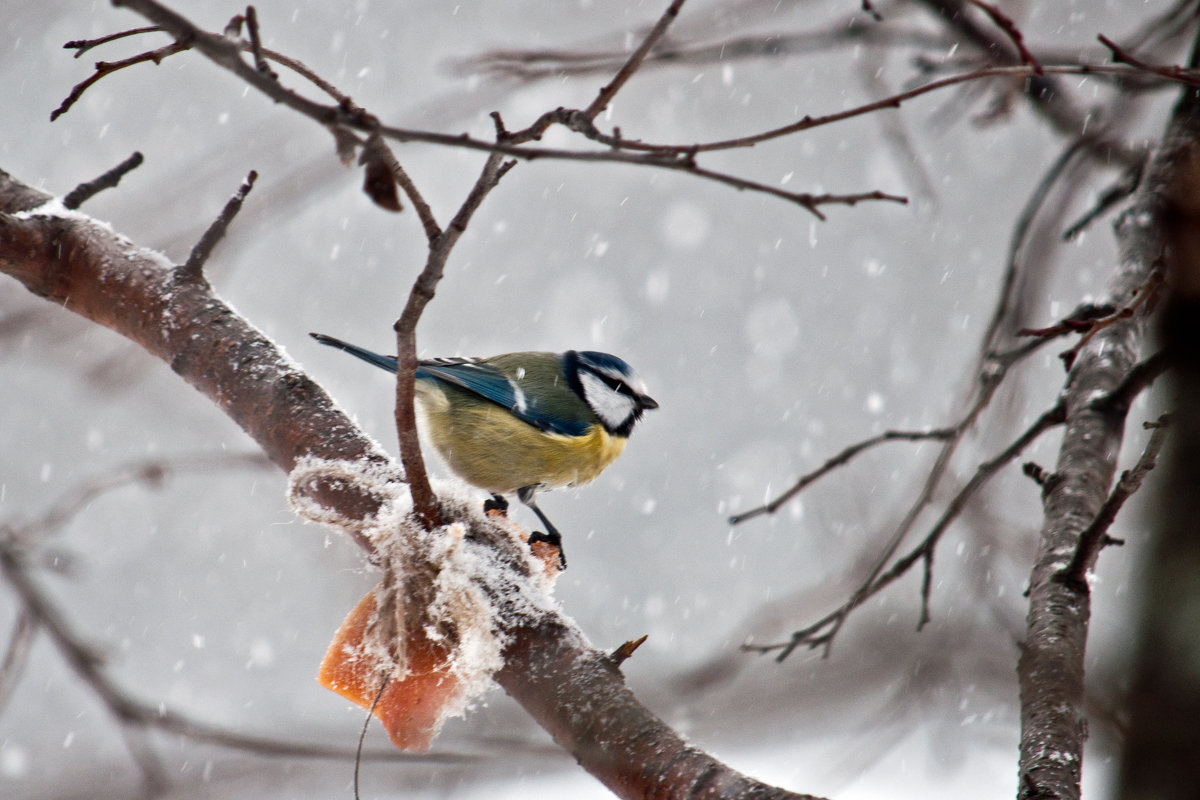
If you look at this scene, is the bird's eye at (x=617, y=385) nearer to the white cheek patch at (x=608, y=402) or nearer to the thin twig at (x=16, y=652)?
the white cheek patch at (x=608, y=402)

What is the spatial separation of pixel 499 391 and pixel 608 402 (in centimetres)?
44

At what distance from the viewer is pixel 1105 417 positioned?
6.50ft

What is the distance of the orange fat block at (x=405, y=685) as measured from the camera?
67.4 inches

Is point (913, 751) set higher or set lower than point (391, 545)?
higher

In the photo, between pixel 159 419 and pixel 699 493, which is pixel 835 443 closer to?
pixel 699 493

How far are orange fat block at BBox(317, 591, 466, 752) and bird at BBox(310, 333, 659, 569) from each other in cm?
114

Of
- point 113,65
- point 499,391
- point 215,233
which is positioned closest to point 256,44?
point 113,65

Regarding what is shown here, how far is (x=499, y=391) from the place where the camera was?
3186 millimetres

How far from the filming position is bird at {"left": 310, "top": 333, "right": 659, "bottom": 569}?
304 cm

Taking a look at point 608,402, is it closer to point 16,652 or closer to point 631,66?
point 16,652

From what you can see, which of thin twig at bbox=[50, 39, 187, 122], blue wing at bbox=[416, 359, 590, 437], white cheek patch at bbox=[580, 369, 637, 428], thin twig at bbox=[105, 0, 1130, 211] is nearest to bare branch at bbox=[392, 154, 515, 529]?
thin twig at bbox=[105, 0, 1130, 211]

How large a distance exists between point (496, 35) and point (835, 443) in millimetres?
6185

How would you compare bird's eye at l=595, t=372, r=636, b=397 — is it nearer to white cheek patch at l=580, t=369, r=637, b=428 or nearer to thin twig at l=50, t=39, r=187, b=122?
white cheek patch at l=580, t=369, r=637, b=428

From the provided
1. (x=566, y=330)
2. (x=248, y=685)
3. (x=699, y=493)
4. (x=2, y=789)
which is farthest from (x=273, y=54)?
(x=566, y=330)
